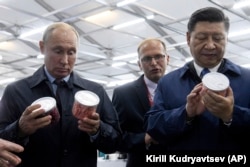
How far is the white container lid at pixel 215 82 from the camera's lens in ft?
3.69

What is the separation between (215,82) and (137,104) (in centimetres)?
76

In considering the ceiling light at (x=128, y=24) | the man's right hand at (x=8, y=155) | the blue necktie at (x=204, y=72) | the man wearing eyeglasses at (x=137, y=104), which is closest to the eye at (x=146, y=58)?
the man wearing eyeglasses at (x=137, y=104)

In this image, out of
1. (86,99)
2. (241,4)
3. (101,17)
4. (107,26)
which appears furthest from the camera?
(107,26)

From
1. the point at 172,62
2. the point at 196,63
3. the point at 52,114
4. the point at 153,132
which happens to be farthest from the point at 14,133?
the point at 172,62

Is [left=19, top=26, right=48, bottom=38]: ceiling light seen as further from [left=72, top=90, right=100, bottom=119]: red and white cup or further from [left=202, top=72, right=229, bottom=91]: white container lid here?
[left=202, top=72, right=229, bottom=91]: white container lid

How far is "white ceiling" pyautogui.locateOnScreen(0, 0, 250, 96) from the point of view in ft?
19.1

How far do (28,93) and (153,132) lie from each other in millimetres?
625

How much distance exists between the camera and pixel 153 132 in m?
1.30

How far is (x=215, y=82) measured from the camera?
115 cm

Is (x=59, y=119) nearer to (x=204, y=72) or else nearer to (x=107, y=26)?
(x=204, y=72)

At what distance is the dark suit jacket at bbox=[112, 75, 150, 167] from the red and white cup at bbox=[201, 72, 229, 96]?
2.15ft

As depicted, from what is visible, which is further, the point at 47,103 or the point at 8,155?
the point at 47,103

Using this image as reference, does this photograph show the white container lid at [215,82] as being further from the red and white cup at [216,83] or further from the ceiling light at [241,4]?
the ceiling light at [241,4]

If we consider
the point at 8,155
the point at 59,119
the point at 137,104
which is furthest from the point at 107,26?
the point at 8,155
